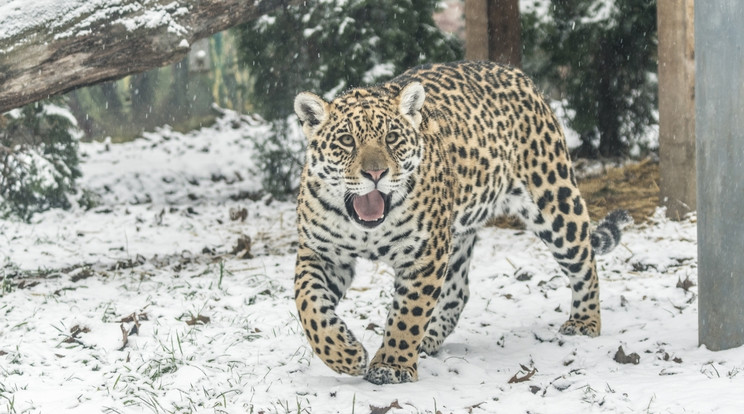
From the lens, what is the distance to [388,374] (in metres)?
4.76

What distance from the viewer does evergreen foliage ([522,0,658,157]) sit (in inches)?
397

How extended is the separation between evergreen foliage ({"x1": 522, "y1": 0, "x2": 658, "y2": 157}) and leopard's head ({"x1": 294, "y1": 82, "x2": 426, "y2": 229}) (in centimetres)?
585

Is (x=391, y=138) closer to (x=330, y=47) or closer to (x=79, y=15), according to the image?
(x=79, y=15)

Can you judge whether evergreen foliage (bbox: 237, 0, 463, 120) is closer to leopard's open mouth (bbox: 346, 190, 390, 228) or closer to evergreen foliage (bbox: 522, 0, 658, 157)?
evergreen foliage (bbox: 522, 0, 658, 157)

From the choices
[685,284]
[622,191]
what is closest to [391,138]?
[685,284]

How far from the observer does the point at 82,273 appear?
718 cm

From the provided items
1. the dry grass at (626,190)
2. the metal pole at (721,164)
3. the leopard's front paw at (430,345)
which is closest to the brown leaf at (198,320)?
the leopard's front paw at (430,345)

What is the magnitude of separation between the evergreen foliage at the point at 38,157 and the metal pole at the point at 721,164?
6.29 meters

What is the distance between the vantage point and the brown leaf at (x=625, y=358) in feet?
16.5

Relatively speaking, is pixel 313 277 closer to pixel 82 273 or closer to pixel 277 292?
pixel 277 292

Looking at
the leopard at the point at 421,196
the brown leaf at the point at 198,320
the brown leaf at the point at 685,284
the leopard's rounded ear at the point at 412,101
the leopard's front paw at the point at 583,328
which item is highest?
the leopard's rounded ear at the point at 412,101

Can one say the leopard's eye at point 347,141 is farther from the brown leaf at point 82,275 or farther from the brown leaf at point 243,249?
the brown leaf at point 243,249

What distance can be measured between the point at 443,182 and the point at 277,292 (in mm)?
2206

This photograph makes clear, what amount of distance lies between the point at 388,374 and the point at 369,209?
91 centimetres
